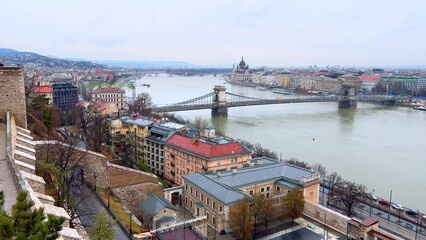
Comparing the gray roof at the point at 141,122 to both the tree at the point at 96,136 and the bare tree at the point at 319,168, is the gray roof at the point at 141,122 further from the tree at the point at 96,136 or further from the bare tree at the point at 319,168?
the bare tree at the point at 319,168

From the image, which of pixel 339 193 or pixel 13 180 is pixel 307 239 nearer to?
pixel 339 193

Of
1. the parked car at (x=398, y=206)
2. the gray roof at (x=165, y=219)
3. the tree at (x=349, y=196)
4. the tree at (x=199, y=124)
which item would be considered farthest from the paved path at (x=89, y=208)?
the tree at (x=199, y=124)

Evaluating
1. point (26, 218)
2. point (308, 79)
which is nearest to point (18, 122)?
point (26, 218)

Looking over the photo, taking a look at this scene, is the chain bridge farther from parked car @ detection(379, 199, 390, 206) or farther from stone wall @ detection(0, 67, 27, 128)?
stone wall @ detection(0, 67, 27, 128)

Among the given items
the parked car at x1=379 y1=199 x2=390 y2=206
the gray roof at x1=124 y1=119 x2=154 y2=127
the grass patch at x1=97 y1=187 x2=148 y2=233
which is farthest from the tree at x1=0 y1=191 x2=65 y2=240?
the gray roof at x1=124 y1=119 x2=154 y2=127

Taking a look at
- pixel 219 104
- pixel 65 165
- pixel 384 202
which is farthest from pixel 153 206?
pixel 219 104
